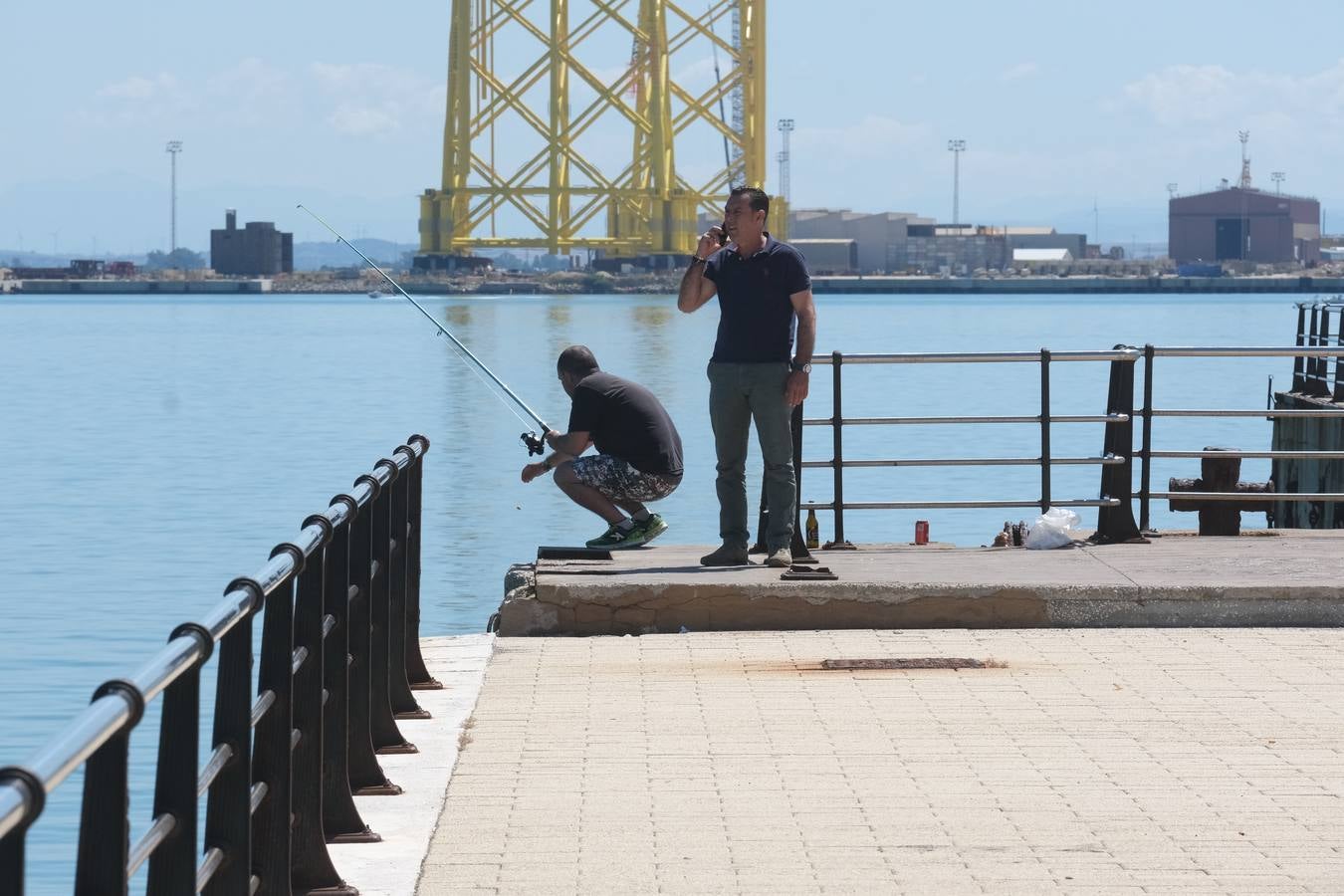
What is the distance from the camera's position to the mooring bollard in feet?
42.3

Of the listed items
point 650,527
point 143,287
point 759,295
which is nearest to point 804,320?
point 759,295

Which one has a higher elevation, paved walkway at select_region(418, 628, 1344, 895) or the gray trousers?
the gray trousers

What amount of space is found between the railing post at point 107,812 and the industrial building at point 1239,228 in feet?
641

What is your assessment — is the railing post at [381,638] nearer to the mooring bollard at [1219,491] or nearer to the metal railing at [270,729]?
the metal railing at [270,729]

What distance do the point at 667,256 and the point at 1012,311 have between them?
20.0 meters

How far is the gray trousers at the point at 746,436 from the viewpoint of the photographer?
26.6ft

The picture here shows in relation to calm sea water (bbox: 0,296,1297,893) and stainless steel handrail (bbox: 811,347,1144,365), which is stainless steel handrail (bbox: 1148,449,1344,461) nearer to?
stainless steel handrail (bbox: 811,347,1144,365)

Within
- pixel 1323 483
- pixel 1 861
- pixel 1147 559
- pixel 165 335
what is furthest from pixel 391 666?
pixel 165 335

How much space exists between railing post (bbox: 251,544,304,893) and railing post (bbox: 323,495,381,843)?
674mm

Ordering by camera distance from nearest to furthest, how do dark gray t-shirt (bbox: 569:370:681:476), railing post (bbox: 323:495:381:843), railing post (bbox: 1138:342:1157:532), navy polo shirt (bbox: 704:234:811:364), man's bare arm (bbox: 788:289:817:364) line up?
railing post (bbox: 323:495:381:843)
man's bare arm (bbox: 788:289:817:364)
navy polo shirt (bbox: 704:234:811:364)
dark gray t-shirt (bbox: 569:370:681:476)
railing post (bbox: 1138:342:1157:532)

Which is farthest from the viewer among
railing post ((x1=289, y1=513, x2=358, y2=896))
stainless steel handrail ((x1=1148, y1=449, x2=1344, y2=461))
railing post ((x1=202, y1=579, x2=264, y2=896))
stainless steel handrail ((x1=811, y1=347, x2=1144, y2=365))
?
stainless steel handrail ((x1=1148, y1=449, x2=1344, y2=461))

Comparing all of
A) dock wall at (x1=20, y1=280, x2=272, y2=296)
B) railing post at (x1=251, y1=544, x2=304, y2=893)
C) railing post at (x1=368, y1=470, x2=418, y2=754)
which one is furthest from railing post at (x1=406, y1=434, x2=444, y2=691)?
dock wall at (x1=20, y1=280, x2=272, y2=296)

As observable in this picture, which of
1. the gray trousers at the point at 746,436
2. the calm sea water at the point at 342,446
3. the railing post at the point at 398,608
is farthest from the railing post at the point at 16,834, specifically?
the calm sea water at the point at 342,446

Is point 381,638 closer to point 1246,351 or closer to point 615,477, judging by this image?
point 615,477
